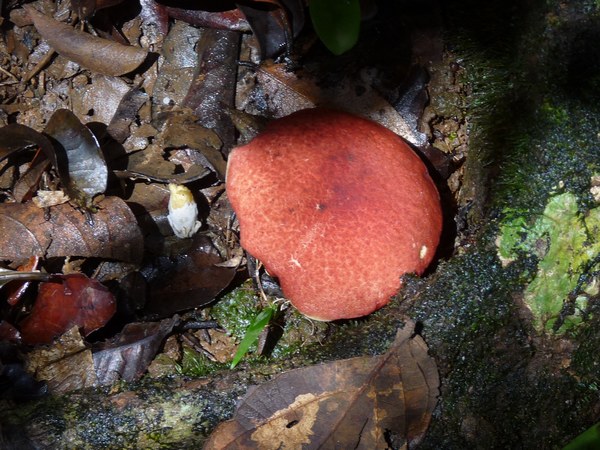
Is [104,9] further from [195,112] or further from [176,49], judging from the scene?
[195,112]

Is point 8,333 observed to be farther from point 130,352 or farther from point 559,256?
point 559,256

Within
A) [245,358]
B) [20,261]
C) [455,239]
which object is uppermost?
[455,239]

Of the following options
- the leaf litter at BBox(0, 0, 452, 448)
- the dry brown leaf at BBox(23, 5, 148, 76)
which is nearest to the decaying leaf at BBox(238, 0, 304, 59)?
the leaf litter at BBox(0, 0, 452, 448)

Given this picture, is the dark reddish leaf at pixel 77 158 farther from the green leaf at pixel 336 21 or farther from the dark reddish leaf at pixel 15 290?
the green leaf at pixel 336 21

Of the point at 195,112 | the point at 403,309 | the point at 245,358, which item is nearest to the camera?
the point at 403,309

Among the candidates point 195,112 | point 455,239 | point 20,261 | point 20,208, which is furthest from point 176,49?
point 455,239

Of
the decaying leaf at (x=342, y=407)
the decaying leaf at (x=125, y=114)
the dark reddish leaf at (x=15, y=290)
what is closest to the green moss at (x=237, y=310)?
the decaying leaf at (x=342, y=407)
